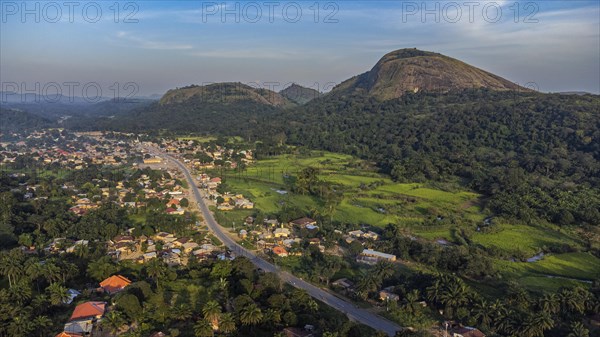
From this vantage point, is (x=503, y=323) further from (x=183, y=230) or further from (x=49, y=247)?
(x=49, y=247)

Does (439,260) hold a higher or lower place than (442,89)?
lower

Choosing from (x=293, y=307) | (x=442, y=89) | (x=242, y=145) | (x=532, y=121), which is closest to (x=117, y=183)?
(x=242, y=145)

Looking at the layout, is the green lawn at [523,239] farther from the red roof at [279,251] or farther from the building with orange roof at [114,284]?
the building with orange roof at [114,284]

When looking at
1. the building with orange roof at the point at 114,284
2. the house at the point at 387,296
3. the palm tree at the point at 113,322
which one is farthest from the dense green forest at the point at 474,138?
the palm tree at the point at 113,322

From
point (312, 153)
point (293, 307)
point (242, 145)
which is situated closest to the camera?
point (293, 307)

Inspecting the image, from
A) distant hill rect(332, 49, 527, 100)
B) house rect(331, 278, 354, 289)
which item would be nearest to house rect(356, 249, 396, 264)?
house rect(331, 278, 354, 289)
